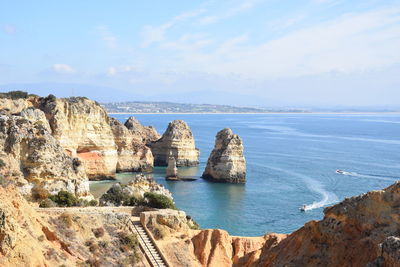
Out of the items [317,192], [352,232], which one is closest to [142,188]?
[352,232]

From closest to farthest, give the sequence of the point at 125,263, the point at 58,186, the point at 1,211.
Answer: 1. the point at 1,211
2. the point at 125,263
3. the point at 58,186

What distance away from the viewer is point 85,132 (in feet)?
262

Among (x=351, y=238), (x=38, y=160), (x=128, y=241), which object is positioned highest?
(x=351, y=238)

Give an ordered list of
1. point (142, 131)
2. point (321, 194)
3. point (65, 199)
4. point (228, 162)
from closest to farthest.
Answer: point (65, 199), point (321, 194), point (228, 162), point (142, 131)

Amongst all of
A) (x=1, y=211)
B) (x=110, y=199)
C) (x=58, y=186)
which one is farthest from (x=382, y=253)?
(x=58, y=186)

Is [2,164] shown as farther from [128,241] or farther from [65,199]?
[128,241]

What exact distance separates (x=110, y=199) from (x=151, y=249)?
442 inches

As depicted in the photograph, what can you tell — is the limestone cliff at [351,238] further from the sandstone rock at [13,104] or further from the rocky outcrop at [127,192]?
the sandstone rock at [13,104]

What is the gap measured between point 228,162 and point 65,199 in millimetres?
43202

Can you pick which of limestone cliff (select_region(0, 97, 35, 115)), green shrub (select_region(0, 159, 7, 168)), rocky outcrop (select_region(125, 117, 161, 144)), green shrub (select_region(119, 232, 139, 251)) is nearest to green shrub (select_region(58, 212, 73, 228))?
green shrub (select_region(119, 232, 139, 251))

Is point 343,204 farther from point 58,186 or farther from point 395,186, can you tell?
point 58,186

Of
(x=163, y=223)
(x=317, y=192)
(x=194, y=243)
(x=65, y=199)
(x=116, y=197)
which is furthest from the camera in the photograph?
(x=317, y=192)

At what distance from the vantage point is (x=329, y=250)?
19531 mm

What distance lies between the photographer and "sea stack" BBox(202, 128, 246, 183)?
82250mm
